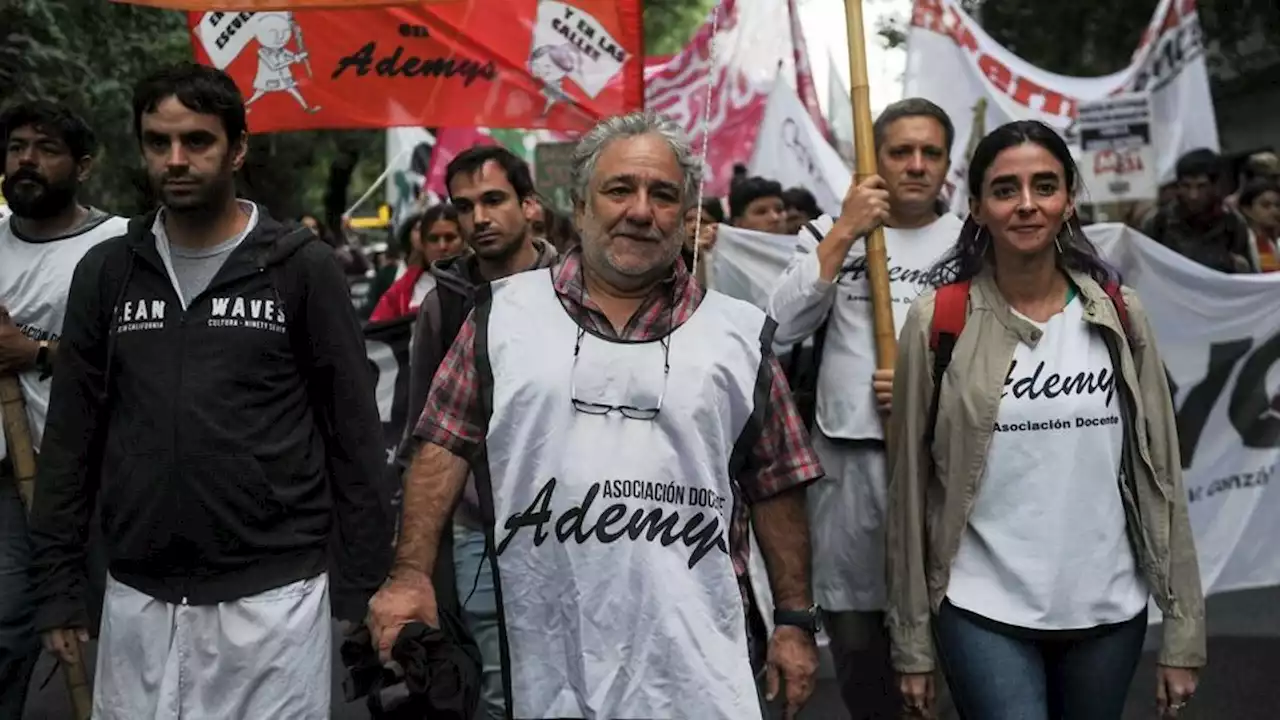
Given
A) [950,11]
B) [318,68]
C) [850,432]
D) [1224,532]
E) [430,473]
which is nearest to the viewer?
[430,473]

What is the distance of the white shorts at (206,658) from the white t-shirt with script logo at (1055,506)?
1.61 m

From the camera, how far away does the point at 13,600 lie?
4465 mm

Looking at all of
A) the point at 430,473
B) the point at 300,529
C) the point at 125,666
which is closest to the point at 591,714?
the point at 430,473

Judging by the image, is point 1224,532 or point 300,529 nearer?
point 300,529

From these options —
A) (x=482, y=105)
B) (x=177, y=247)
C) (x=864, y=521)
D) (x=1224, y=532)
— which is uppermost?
(x=482, y=105)

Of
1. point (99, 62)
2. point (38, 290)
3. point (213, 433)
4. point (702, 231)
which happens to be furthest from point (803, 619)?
point (99, 62)

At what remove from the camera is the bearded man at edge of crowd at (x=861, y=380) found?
4.62 meters

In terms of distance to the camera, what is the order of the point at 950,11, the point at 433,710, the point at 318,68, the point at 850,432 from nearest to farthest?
the point at 433,710 < the point at 850,432 < the point at 318,68 < the point at 950,11

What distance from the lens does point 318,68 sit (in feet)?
21.7

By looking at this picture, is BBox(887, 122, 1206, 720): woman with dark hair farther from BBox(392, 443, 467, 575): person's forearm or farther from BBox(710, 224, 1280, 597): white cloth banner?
BBox(710, 224, 1280, 597): white cloth banner

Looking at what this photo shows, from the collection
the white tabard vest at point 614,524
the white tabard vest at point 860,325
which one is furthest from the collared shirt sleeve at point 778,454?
the white tabard vest at point 860,325

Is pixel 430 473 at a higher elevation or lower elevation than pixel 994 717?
higher

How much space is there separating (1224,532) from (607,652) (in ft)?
16.5

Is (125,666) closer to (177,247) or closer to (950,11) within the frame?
(177,247)
